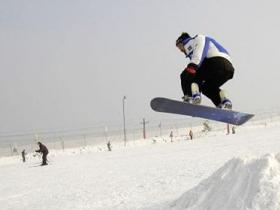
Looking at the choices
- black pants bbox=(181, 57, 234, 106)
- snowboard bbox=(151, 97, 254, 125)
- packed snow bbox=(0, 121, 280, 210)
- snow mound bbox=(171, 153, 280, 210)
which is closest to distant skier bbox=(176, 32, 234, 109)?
black pants bbox=(181, 57, 234, 106)

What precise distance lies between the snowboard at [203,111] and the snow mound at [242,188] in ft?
4.09

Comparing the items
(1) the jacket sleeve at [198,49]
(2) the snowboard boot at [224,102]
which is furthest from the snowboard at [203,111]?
(1) the jacket sleeve at [198,49]

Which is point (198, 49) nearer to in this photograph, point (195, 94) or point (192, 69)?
point (192, 69)

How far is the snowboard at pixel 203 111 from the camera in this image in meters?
7.07

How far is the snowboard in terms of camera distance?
707 cm

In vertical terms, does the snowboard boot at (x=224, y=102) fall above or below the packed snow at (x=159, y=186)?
above

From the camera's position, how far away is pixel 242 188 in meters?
8.09

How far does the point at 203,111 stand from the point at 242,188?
1.83 meters

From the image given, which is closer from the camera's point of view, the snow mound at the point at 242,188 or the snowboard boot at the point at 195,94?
the snowboard boot at the point at 195,94

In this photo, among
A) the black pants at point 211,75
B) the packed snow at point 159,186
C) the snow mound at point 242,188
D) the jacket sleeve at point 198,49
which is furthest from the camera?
the packed snow at point 159,186

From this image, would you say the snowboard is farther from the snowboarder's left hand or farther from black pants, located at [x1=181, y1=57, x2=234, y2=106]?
the snowboarder's left hand

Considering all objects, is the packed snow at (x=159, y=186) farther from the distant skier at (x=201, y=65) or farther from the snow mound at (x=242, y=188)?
the distant skier at (x=201, y=65)

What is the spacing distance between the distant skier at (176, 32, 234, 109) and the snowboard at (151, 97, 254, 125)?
195mm

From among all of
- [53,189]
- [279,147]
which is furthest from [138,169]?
[279,147]
